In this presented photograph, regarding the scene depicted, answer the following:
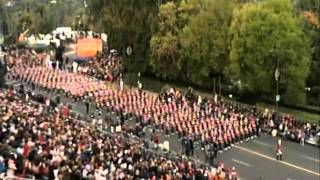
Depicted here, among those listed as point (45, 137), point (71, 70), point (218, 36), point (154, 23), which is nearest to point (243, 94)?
point (218, 36)

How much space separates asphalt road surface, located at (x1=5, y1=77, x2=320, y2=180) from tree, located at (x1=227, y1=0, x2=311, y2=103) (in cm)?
985

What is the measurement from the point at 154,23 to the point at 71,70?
859 centimetres

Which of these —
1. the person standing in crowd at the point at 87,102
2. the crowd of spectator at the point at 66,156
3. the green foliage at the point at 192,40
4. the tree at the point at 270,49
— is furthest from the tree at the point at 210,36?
the crowd of spectator at the point at 66,156

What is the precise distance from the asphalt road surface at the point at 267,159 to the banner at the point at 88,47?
2439 centimetres

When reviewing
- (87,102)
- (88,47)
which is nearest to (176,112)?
(87,102)

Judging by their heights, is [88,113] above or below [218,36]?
below

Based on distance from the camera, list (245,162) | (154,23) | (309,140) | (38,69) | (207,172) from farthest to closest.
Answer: (154,23) < (38,69) < (309,140) < (245,162) < (207,172)

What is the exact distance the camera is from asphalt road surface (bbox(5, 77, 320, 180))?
39094 millimetres

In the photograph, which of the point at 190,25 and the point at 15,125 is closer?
the point at 15,125

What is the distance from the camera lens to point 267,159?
41.9 m

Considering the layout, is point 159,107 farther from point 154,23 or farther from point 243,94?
point 154,23

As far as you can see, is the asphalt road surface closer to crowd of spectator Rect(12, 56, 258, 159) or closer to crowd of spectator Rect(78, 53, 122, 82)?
crowd of spectator Rect(12, 56, 258, 159)

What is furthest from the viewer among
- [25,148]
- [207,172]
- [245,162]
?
[245,162]

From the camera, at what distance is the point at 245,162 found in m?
41.3
